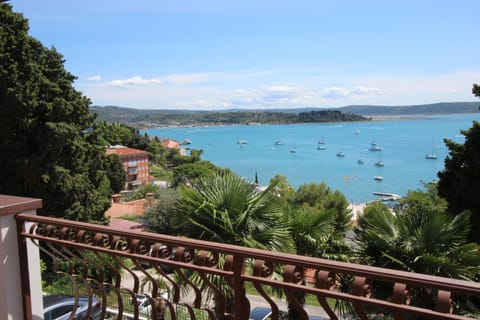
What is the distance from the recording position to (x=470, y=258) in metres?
6.14

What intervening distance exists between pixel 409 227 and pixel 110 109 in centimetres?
13103

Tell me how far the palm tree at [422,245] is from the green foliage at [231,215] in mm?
1574

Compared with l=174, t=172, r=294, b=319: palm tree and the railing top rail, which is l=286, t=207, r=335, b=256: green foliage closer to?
l=174, t=172, r=294, b=319: palm tree

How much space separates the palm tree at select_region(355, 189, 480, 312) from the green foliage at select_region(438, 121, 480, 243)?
608cm

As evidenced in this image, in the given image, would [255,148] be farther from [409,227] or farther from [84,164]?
[409,227]

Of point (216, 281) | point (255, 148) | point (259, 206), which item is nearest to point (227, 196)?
point (259, 206)

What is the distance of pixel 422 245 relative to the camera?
6.39 meters

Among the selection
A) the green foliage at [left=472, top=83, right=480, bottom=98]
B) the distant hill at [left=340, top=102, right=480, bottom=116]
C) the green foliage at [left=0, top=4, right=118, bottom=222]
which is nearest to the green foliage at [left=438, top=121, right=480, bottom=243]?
the green foliage at [left=472, top=83, right=480, bottom=98]

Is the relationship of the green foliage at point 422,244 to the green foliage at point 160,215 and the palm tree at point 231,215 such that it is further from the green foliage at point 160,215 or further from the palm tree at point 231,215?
the green foliage at point 160,215

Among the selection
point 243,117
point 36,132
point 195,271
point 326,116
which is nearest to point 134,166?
point 36,132

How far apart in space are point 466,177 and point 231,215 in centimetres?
868

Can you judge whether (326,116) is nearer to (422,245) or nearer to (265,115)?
(265,115)

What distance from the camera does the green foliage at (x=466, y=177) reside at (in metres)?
11.9

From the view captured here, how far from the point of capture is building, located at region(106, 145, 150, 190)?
195 ft
